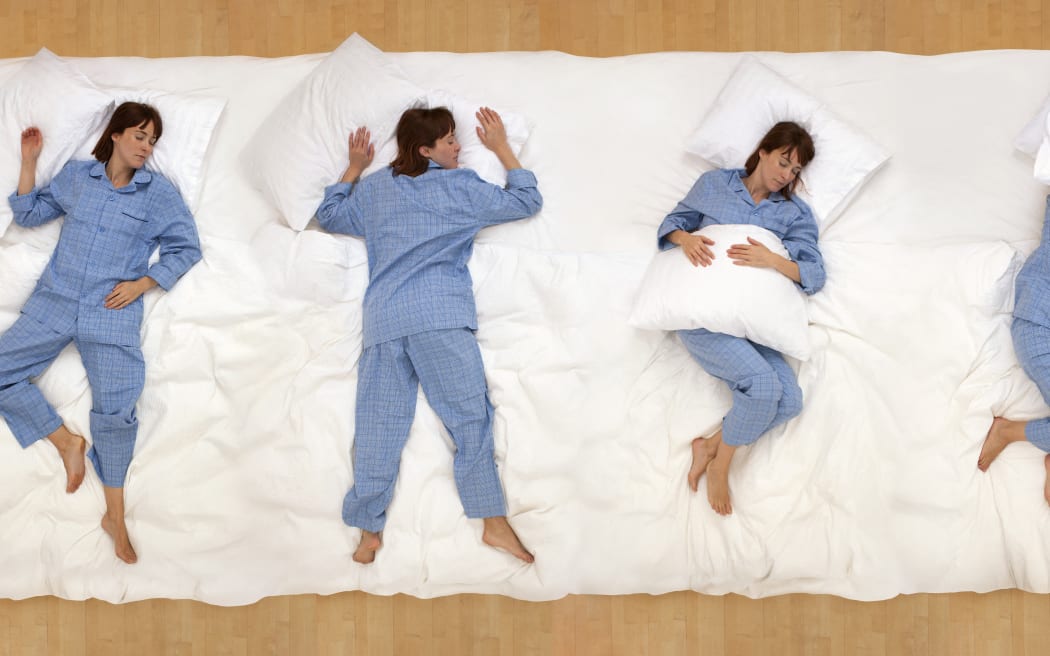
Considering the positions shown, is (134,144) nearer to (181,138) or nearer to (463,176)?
(181,138)

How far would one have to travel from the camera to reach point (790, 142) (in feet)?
5.99

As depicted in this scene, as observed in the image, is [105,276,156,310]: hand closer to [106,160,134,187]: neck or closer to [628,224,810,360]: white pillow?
[106,160,134,187]: neck

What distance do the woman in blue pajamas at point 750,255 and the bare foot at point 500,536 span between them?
0.43m

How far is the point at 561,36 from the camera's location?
7.13 feet

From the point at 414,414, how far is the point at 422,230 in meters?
0.43

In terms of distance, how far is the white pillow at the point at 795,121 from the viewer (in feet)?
6.14

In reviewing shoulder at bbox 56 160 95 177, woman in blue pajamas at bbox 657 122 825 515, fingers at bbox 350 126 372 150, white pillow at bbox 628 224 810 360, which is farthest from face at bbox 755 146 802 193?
shoulder at bbox 56 160 95 177

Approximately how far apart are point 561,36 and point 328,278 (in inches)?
36.8

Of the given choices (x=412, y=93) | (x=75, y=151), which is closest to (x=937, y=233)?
(x=412, y=93)

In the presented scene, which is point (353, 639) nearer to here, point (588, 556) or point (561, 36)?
point (588, 556)

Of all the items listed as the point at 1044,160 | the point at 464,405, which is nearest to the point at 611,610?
the point at 464,405

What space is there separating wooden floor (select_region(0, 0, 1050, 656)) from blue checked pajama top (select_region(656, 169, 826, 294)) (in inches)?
20.5

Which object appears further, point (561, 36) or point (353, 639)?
point (561, 36)

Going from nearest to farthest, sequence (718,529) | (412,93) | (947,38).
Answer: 1. (718,529)
2. (412,93)
3. (947,38)
